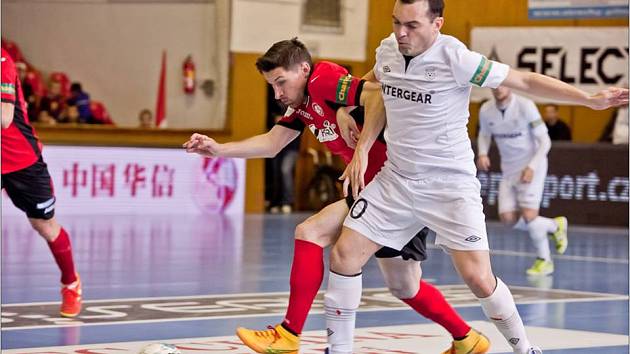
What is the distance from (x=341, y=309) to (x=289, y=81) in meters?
1.13

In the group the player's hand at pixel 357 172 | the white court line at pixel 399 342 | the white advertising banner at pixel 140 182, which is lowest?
the white advertising banner at pixel 140 182

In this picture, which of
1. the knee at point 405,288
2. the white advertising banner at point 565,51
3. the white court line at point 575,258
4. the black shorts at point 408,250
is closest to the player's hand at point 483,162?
the white court line at point 575,258

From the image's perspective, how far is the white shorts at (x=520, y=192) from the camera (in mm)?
12727

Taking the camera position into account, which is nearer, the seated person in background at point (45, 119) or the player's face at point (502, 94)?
the player's face at point (502, 94)

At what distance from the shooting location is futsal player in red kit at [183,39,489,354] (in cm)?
620

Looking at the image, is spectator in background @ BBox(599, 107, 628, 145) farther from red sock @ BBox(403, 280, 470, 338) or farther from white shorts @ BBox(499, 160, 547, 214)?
red sock @ BBox(403, 280, 470, 338)

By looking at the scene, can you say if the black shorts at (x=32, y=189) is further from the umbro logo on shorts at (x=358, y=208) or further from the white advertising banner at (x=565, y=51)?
the white advertising banner at (x=565, y=51)

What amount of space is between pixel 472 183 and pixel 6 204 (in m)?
13.2

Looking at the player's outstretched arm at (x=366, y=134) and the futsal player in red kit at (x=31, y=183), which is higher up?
the player's outstretched arm at (x=366, y=134)

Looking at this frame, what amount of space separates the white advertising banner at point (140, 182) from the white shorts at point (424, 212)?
1299 centimetres

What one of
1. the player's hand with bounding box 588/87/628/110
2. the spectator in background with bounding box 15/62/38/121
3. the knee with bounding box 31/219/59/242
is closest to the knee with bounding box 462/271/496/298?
the player's hand with bounding box 588/87/628/110

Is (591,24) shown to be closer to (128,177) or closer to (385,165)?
(128,177)

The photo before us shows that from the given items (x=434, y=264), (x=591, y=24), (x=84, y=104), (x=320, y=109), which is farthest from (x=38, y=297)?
(x=591, y=24)

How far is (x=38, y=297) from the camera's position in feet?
30.8
